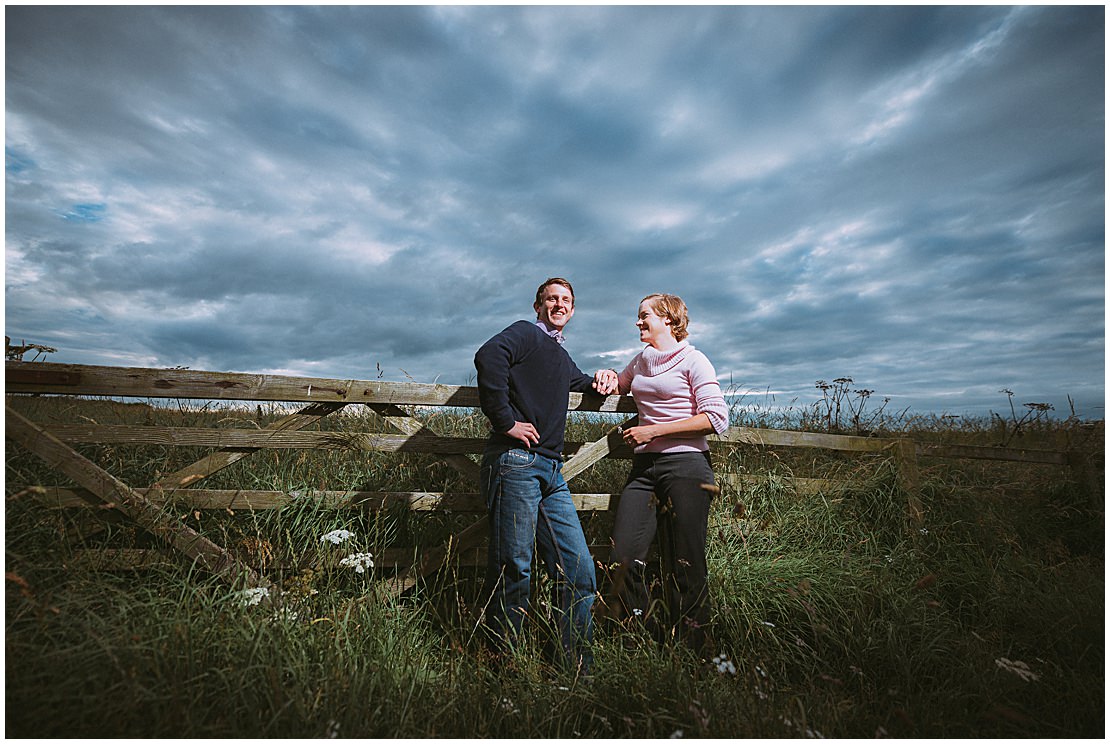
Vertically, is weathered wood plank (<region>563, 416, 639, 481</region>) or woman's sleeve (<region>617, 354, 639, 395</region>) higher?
woman's sleeve (<region>617, 354, 639, 395</region>)

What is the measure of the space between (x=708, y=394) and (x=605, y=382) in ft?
3.02

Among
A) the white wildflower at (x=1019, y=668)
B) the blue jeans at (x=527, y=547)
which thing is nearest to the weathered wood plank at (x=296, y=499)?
the blue jeans at (x=527, y=547)

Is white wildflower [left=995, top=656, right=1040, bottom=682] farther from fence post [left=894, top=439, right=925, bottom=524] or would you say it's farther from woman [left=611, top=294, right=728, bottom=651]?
fence post [left=894, top=439, right=925, bottom=524]

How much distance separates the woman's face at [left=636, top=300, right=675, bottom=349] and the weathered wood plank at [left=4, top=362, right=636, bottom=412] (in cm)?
73

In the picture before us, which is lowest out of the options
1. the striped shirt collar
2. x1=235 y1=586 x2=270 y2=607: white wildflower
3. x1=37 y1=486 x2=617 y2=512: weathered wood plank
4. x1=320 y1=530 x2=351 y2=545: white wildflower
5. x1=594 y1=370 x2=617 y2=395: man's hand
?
x1=235 y1=586 x2=270 y2=607: white wildflower

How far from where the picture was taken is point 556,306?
4.64 meters

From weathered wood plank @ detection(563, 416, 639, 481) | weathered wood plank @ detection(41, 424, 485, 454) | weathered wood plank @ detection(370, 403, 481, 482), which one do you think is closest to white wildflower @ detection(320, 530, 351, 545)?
weathered wood plank @ detection(41, 424, 485, 454)

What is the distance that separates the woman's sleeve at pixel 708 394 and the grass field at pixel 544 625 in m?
1.29

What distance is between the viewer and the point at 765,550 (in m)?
5.13

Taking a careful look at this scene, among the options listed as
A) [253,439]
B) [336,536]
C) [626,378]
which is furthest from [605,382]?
[253,439]

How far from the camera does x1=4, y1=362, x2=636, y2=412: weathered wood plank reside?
13.5ft

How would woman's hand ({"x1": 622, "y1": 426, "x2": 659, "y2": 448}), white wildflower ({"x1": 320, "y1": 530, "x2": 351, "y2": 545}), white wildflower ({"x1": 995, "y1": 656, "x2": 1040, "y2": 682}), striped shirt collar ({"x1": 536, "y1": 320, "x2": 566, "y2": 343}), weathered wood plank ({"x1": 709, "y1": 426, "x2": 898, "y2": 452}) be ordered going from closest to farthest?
white wildflower ({"x1": 995, "y1": 656, "x2": 1040, "y2": 682})
white wildflower ({"x1": 320, "y1": 530, "x2": 351, "y2": 545})
woman's hand ({"x1": 622, "y1": 426, "x2": 659, "y2": 448})
striped shirt collar ({"x1": 536, "y1": 320, "x2": 566, "y2": 343})
weathered wood plank ({"x1": 709, "y1": 426, "x2": 898, "y2": 452})

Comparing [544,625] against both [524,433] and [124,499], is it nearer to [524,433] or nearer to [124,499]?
[524,433]

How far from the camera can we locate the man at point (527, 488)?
405 centimetres
